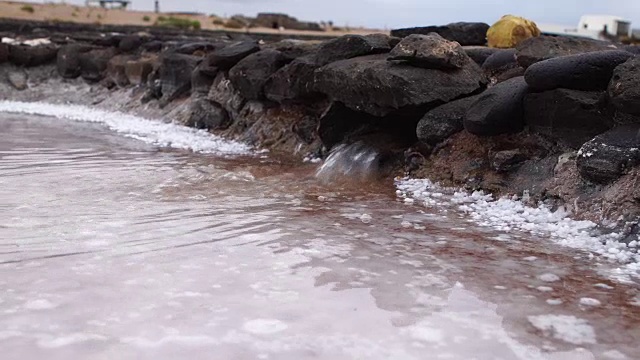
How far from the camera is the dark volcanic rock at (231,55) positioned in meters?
9.48

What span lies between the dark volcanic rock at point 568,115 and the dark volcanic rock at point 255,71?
12.6 ft

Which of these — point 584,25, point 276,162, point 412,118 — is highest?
point 584,25

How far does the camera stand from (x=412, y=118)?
21.1 ft

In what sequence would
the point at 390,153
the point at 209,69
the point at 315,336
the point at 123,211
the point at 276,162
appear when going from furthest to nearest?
1. the point at 209,69
2. the point at 276,162
3. the point at 390,153
4. the point at 123,211
5. the point at 315,336

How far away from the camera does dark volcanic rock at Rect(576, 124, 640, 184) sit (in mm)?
4301

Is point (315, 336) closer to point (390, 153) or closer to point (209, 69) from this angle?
point (390, 153)

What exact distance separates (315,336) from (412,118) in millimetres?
3997

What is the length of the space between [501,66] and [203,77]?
4.98 m

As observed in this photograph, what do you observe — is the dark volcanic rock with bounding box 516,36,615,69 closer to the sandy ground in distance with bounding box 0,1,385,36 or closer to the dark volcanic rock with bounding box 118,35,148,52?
the dark volcanic rock with bounding box 118,35,148,52

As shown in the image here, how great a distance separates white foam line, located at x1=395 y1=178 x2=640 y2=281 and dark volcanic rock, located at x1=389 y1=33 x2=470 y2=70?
1075 mm

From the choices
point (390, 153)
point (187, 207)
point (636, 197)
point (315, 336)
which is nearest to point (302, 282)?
point (315, 336)

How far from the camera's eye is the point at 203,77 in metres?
10.1

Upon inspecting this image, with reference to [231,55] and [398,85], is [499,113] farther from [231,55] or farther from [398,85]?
[231,55]

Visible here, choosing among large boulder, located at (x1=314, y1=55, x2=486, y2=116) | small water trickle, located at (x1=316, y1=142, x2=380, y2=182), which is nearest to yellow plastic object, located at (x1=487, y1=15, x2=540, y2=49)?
large boulder, located at (x1=314, y1=55, x2=486, y2=116)
